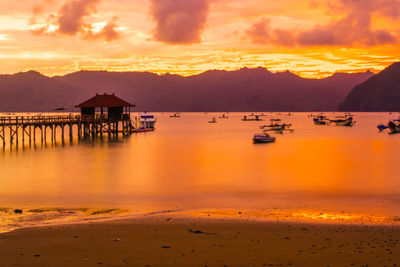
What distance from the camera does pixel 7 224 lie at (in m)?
18.5

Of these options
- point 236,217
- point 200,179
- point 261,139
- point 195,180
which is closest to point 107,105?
point 261,139

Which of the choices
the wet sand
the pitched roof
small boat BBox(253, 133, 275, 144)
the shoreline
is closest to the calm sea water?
the shoreline

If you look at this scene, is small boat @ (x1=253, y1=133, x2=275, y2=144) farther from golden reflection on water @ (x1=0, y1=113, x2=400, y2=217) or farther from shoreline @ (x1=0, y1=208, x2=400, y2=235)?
shoreline @ (x1=0, y1=208, x2=400, y2=235)

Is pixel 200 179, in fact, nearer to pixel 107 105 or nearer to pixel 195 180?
pixel 195 180

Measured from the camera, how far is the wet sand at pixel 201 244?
506 inches

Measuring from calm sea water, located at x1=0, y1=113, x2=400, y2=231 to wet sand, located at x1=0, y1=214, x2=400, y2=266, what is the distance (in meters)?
4.32

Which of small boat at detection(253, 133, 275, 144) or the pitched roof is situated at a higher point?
the pitched roof

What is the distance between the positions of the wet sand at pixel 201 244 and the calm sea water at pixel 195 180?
4317 mm

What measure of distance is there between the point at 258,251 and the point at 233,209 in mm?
10023

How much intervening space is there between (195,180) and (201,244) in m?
22.4

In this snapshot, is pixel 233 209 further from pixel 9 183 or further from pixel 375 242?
pixel 9 183

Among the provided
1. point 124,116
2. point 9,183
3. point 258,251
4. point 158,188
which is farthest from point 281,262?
point 124,116

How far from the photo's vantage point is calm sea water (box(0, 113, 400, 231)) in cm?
2602

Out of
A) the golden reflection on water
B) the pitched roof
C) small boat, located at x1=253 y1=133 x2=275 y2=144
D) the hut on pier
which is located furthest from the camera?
the hut on pier
